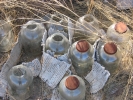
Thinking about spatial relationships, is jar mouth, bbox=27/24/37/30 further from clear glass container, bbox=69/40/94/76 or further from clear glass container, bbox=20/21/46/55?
clear glass container, bbox=69/40/94/76

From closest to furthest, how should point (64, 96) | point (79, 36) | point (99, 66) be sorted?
point (64, 96) < point (99, 66) < point (79, 36)

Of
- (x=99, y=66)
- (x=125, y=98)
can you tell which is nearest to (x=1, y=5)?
(x=99, y=66)

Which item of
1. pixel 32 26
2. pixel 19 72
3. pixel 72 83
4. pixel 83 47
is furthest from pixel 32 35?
pixel 72 83

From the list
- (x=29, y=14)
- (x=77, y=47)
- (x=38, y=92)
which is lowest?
(x=38, y=92)

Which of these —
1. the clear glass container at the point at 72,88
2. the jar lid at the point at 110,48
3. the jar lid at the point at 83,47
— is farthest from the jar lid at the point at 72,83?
the jar lid at the point at 110,48

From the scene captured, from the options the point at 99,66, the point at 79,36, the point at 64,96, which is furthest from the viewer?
the point at 79,36

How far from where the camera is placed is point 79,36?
7.34ft

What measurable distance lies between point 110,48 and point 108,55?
0.09 metres

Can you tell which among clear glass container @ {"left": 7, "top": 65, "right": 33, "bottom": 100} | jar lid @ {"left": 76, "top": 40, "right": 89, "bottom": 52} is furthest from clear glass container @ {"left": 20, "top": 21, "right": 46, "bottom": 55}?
jar lid @ {"left": 76, "top": 40, "right": 89, "bottom": 52}

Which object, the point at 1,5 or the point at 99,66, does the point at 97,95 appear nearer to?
the point at 99,66

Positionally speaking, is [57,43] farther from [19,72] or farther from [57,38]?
[19,72]

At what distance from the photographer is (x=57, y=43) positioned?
6.52ft

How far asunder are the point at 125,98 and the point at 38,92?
580 mm

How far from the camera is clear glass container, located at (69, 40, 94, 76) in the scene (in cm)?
187
